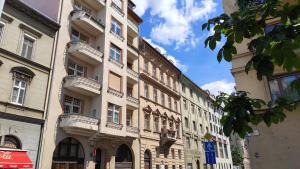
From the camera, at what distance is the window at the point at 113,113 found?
19.7m

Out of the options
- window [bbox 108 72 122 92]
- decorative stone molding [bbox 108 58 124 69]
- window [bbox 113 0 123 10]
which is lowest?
window [bbox 108 72 122 92]

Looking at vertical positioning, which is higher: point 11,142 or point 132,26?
point 132,26

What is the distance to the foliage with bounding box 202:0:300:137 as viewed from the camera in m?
1.91

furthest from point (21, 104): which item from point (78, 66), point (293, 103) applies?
point (293, 103)

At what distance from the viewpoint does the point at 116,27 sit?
77.0ft

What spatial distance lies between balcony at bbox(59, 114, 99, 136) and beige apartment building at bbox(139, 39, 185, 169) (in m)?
7.91

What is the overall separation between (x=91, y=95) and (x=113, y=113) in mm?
2409

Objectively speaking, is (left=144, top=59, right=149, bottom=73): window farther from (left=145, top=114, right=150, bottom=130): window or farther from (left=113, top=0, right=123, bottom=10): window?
(left=113, top=0, right=123, bottom=10): window

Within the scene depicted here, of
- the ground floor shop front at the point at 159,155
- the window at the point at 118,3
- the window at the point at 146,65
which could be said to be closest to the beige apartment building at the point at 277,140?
the ground floor shop front at the point at 159,155

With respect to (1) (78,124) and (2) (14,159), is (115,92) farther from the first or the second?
(2) (14,159)

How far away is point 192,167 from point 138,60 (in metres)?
17.1

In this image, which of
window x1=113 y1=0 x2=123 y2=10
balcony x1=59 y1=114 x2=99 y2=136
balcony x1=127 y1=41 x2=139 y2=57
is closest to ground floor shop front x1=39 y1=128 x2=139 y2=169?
balcony x1=59 y1=114 x2=99 y2=136

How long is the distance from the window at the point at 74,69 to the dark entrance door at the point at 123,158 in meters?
7.73

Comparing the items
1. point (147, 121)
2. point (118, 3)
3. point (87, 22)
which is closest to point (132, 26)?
point (118, 3)
